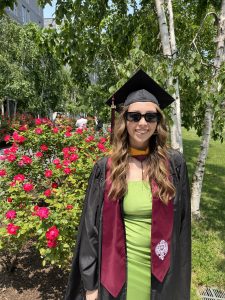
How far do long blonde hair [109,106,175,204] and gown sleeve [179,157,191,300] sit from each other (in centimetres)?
13

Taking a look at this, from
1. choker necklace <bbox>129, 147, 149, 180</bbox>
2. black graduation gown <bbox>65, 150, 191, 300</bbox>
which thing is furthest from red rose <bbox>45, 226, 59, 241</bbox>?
choker necklace <bbox>129, 147, 149, 180</bbox>

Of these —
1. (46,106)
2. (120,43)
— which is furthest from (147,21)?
(46,106)

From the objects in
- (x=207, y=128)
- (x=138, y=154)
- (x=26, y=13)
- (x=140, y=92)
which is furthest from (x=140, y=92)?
(x=26, y=13)

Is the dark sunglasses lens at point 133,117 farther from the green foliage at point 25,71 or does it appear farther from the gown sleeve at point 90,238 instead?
the green foliage at point 25,71

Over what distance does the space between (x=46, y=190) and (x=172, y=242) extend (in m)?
1.87

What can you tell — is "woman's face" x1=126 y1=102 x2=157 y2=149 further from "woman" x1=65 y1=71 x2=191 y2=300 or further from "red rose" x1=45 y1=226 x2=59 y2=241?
"red rose" x1=45 y1=226 x2=59 y2=241

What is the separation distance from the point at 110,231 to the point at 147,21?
4717mm

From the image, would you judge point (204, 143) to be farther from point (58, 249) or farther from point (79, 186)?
point (58, 249)

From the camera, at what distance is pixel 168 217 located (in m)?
2.01

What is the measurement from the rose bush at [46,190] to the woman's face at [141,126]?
47.9 inches

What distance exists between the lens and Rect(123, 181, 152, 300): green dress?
1.98 metres

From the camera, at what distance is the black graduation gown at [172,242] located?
204 centimetres

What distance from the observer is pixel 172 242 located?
208 centimetres

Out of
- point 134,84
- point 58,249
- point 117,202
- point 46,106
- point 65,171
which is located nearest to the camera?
point 117,202
